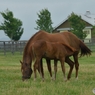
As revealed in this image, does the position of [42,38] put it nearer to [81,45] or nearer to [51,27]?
[81,45]

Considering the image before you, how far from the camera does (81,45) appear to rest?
12188 mm

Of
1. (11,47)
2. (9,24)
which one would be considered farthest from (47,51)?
(9,24)

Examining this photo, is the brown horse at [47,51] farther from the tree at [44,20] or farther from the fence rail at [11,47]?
the tree at [44,20]

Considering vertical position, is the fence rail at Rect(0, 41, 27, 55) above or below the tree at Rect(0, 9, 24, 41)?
below

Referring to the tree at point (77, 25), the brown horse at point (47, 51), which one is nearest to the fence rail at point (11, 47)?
the tree at point (77, 25)

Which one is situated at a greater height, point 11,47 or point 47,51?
point 47,51

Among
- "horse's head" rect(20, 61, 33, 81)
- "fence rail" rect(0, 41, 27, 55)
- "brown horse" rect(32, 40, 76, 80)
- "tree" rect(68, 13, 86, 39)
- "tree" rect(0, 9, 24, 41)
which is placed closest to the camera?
"brown horse" rect(32, 40, 76, 80)

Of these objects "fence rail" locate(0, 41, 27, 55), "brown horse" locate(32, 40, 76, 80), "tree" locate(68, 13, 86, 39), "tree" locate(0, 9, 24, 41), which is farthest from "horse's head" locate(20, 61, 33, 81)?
"tree" locate(68, 13, 86, 39)

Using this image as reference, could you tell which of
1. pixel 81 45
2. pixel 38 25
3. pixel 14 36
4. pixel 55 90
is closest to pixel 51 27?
pixel 38 25

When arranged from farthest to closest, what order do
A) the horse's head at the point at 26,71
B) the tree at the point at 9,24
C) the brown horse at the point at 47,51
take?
the tree at the point at 9,24
the horse's head at the point at 26,71
the brown horse at the point at 47,51

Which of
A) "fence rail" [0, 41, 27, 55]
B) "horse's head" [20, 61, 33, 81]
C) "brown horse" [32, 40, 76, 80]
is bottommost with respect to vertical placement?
"fence rail" [0, 41, 27, 55]

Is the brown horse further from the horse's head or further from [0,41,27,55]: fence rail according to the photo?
[0,41,27,55]: fence rail

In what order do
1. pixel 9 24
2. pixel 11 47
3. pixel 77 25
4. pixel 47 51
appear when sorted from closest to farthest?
pixel 47 51
pixel 11 47
pixel 9 24
pixel 77 25

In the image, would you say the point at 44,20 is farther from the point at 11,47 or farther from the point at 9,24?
the point at 11,47
